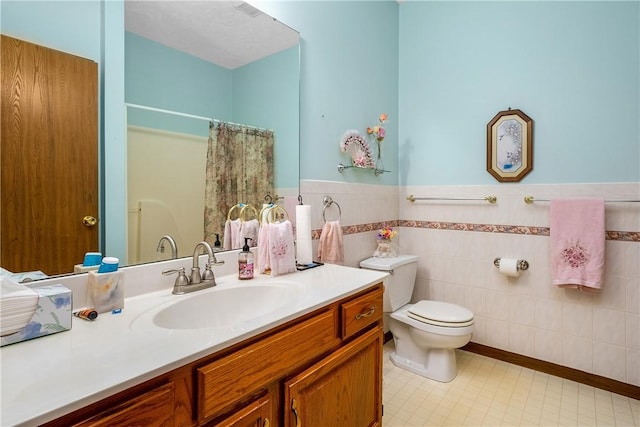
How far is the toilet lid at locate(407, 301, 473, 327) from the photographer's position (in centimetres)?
202

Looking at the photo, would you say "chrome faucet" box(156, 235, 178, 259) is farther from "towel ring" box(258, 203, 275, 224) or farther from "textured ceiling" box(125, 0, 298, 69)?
"textured ceiling" box(125, 0, 298, 69)

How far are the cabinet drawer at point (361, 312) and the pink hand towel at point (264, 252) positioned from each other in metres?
0.44

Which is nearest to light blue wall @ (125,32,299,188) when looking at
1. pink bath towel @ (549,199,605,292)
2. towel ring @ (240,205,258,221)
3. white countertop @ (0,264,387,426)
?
towel ring @ (240,205,258,221)

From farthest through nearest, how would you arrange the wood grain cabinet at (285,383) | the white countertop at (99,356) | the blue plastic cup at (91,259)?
the blue plastic cup at (91,259) → the wood grain cabinet at (285,383) → the white countertop at (99,356)

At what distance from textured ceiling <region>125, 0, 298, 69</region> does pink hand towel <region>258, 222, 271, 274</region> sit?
0.77 metres

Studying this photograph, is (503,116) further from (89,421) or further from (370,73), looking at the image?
(89,421)

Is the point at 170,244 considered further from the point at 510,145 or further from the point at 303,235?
the point at 510,145

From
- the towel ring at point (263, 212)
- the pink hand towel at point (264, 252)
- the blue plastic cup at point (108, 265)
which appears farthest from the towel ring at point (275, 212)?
the blue plastic cup at point (108, 265)

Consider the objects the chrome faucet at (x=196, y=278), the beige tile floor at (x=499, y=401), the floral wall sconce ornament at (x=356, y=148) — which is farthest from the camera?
the floral wall sconce ornament at (x=356, y=148)

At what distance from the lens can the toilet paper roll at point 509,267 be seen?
87.7 inches

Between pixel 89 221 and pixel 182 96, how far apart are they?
0.60m

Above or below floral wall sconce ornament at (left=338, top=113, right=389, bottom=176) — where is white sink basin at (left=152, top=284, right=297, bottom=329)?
below

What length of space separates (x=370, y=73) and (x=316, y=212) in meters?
1.17

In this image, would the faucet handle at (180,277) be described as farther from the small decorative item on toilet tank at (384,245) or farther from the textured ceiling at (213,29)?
the small decorative item on toilet tank at (384,245)
